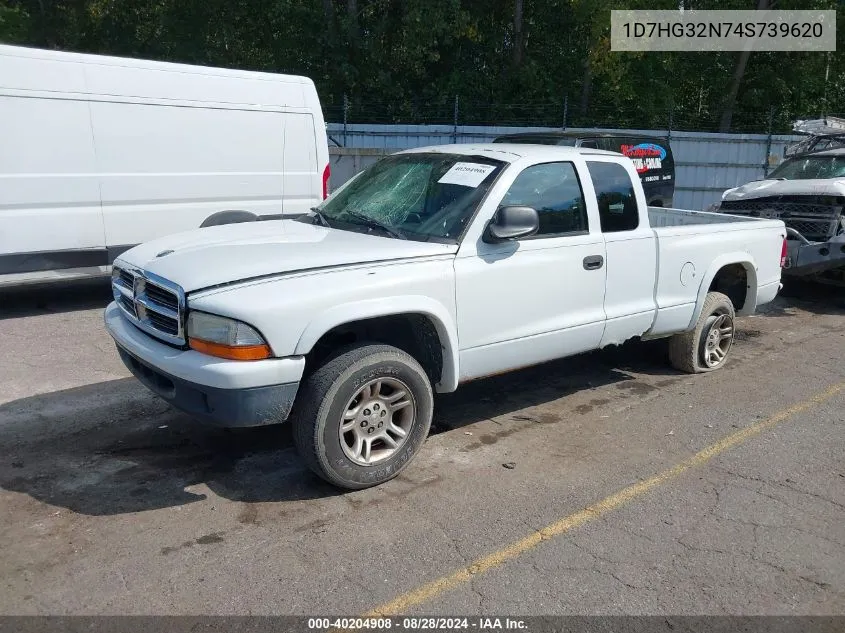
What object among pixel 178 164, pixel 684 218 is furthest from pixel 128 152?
pixel 684 218

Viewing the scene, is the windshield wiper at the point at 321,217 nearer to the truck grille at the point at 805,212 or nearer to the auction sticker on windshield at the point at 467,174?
the auction sticker on windshield at the point at 467,174

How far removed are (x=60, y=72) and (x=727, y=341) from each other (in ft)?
22.3

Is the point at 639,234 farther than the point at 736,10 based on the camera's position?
No

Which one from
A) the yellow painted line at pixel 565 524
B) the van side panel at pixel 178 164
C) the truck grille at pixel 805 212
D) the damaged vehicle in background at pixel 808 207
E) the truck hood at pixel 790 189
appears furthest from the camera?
the truck hood at pixel 790 189

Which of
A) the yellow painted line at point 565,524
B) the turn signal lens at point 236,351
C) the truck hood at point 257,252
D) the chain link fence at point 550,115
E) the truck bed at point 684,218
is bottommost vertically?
the yellow painted line at point 565,524

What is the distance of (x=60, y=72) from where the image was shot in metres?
7.52

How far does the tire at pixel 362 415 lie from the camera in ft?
13.0

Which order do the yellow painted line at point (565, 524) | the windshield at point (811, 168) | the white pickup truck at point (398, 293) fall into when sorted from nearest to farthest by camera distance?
the yellow painted line at point (565, 524) → the white pickup truck at point (398, 293) → the windshield at point (811, 168)

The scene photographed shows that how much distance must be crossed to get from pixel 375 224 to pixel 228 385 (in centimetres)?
160

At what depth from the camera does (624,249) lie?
5.42m

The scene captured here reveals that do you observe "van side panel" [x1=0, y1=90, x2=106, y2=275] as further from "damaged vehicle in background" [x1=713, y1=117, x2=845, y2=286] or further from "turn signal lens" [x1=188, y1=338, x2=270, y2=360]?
"damaged vehicle in background" [x1=713, y1=117, x2=845, y2=286]

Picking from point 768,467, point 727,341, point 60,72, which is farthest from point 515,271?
point 60,72

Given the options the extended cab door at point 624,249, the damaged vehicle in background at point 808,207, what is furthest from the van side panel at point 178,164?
the damaged vehicle in background at point 808,207

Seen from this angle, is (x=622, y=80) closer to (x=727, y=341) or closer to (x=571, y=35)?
(x=571, y=35)
